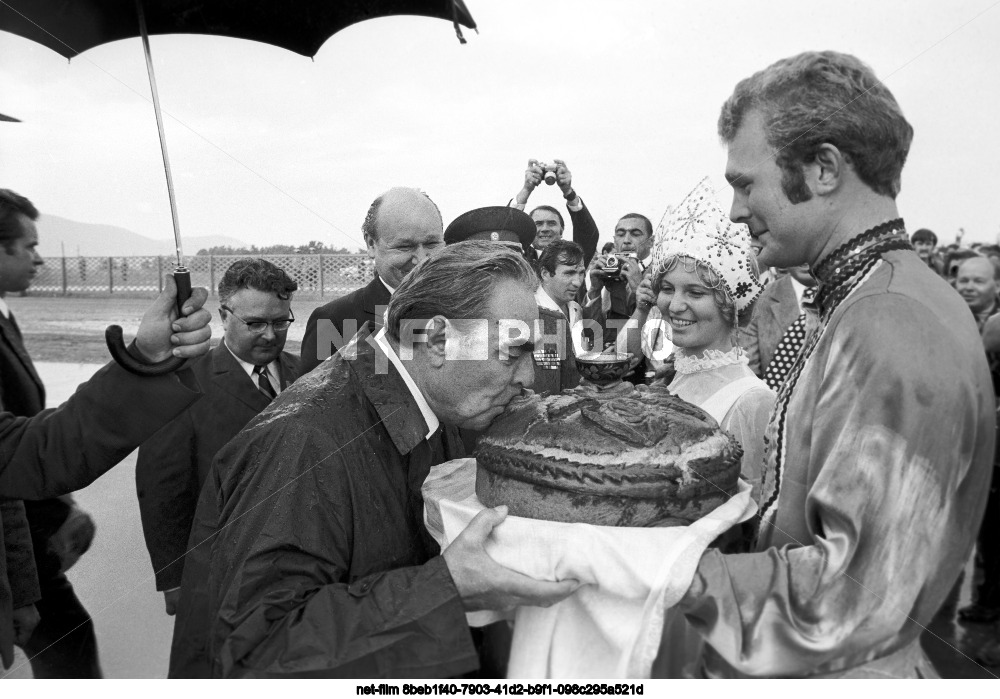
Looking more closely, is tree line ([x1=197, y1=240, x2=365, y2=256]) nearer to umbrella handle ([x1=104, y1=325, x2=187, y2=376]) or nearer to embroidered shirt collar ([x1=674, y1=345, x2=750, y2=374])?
umbrella handle ([x1=104, y1=325, x2=187, y2=376])

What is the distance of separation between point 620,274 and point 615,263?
0.26 ft

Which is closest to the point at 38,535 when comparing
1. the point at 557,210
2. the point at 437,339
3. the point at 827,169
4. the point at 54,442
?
the point at 54,442

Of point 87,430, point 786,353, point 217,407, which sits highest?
point 786,353

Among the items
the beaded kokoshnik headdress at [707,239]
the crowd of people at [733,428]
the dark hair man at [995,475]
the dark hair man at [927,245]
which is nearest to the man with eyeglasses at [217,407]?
the crowd of people at [733,428]

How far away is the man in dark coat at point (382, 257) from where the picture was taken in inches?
80.6

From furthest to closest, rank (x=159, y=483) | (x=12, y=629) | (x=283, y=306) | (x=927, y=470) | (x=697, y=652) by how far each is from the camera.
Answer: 1. (x=283, y=306)
2. (x=159, y=483)
3. (x=12, y=629)
4. (x=697, y=652)
5. (x=927, y=470)

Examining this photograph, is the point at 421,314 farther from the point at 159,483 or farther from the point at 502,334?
the point at 159,483

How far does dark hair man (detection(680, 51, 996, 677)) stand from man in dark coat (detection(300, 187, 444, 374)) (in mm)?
1006

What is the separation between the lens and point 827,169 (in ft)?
4.01

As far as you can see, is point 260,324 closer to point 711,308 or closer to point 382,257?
point 382,257

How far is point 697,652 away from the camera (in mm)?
1381

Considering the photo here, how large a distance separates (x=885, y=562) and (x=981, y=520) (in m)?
0.25

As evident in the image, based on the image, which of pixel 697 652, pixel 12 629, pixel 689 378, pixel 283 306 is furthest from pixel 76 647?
pixel 689 378

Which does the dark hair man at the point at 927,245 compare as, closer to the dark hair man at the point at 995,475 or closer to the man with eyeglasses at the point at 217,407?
the dark hair man at the point at 995,475
